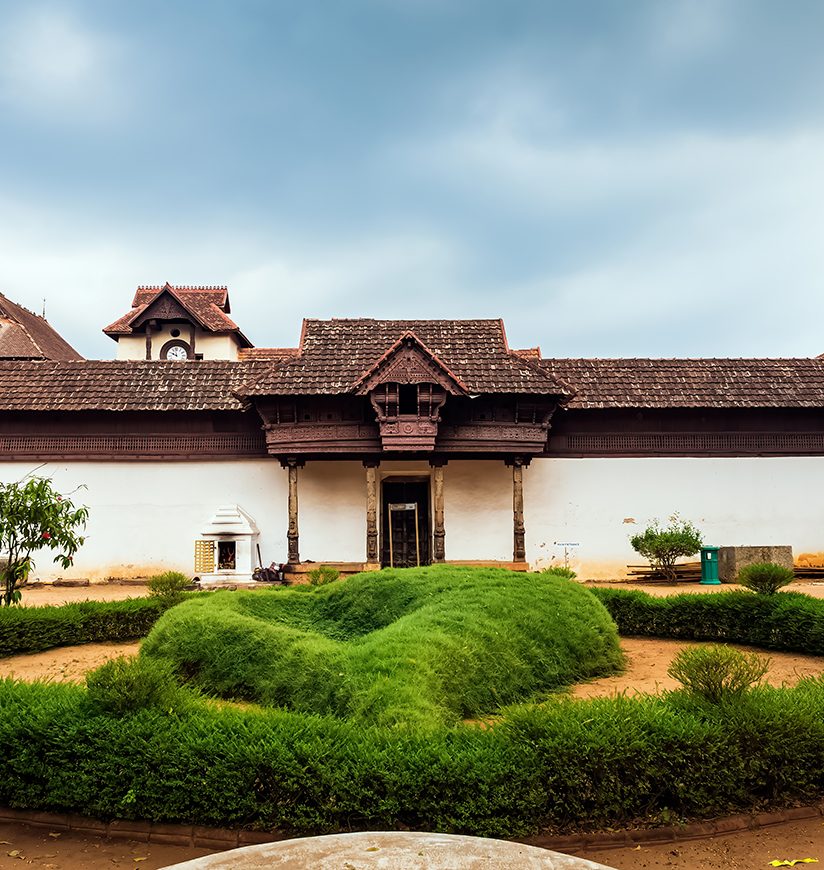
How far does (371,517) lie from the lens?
620 inches

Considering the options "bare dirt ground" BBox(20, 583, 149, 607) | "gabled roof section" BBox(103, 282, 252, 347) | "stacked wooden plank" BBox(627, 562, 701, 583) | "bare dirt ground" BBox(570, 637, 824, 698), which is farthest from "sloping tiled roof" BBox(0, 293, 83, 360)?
"bare dirt ground" BBox(570, 637, 824, 698)

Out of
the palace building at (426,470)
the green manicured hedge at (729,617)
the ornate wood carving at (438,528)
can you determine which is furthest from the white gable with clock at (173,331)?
the green manicured hedge at (729,617)

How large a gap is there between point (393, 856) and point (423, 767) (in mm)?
1360

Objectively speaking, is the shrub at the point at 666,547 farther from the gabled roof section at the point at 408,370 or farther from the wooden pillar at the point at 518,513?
the gabled roof section at the point at 408,370

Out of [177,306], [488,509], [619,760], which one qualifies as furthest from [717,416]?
[177,306]

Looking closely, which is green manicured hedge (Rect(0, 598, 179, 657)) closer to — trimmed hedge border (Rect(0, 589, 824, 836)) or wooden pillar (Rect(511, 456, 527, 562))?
trimmed hedge border (Rect(0, 589, 824, 836))

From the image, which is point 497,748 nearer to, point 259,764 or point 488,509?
point 259,764

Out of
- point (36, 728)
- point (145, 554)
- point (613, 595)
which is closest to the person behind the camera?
point (36, 728)

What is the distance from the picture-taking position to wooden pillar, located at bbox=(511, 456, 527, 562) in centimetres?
1608

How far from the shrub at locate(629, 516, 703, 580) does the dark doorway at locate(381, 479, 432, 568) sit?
4445 mm

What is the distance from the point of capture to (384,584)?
28.8ft

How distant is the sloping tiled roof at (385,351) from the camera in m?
15.7

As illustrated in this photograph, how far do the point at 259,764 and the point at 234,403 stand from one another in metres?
13.4

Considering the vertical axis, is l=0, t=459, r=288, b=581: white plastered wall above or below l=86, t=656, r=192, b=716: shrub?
above
